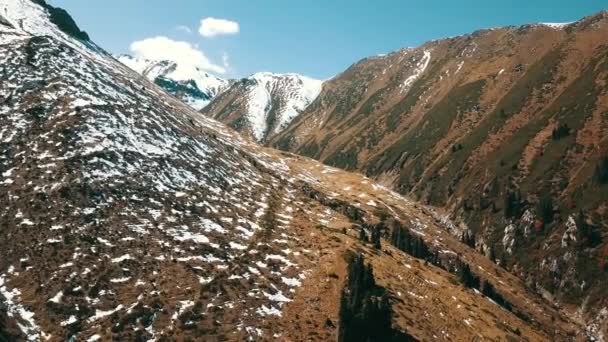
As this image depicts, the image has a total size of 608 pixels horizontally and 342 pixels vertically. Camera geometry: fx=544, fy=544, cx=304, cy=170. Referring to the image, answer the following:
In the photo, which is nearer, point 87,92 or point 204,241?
point 204,241

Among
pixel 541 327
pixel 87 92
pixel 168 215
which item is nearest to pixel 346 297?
pixel 168 215

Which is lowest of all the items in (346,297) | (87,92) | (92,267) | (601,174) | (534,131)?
(92,267)

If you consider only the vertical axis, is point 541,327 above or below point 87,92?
below

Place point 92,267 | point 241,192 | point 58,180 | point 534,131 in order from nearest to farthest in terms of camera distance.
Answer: point 92,267 → point 58,180 → point 241,192 → point 534,131

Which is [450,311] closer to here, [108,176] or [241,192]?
[241,192]

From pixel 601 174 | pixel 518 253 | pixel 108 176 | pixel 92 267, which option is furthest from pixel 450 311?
pixel 601 174

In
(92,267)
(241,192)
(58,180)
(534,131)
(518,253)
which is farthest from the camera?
Result: (534,131)

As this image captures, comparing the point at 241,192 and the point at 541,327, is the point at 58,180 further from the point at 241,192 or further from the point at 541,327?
the point at 541,327
